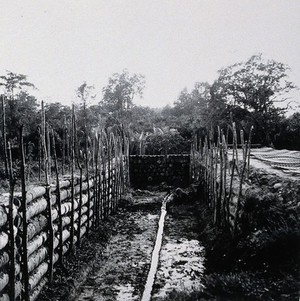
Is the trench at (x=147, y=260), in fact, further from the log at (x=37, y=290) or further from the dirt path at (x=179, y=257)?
the log at (x=37, y=290)

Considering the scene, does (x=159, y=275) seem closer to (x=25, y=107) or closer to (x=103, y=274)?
(x=103, y=274)

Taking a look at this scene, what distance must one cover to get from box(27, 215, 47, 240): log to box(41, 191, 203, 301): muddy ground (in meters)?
0.89

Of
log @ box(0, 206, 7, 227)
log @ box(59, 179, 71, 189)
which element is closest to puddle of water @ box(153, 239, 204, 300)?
log @ box(59, 179, 71, 189)

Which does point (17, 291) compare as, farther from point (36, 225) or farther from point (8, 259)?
point (36, 225)

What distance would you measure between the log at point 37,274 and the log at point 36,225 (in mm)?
492

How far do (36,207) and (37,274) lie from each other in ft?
2.97

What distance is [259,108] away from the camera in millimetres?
28594

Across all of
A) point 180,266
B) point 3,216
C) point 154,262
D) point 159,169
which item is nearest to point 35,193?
point 3,216

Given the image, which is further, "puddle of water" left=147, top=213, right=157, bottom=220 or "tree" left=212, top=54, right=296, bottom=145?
"tree" left=212, top=54, right=296, bottom=145

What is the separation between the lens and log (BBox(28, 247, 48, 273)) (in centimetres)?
481

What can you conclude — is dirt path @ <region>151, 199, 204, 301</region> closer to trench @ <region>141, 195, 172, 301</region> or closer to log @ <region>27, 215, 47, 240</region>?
trench @ <region>141, 195, 172, 301</region>

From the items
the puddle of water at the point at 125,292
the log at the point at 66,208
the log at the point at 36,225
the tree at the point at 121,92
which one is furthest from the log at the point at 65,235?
the tree at the point at 121,92

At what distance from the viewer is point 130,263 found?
691cm

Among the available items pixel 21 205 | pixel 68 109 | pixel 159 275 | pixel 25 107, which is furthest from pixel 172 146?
pixel 21 205
